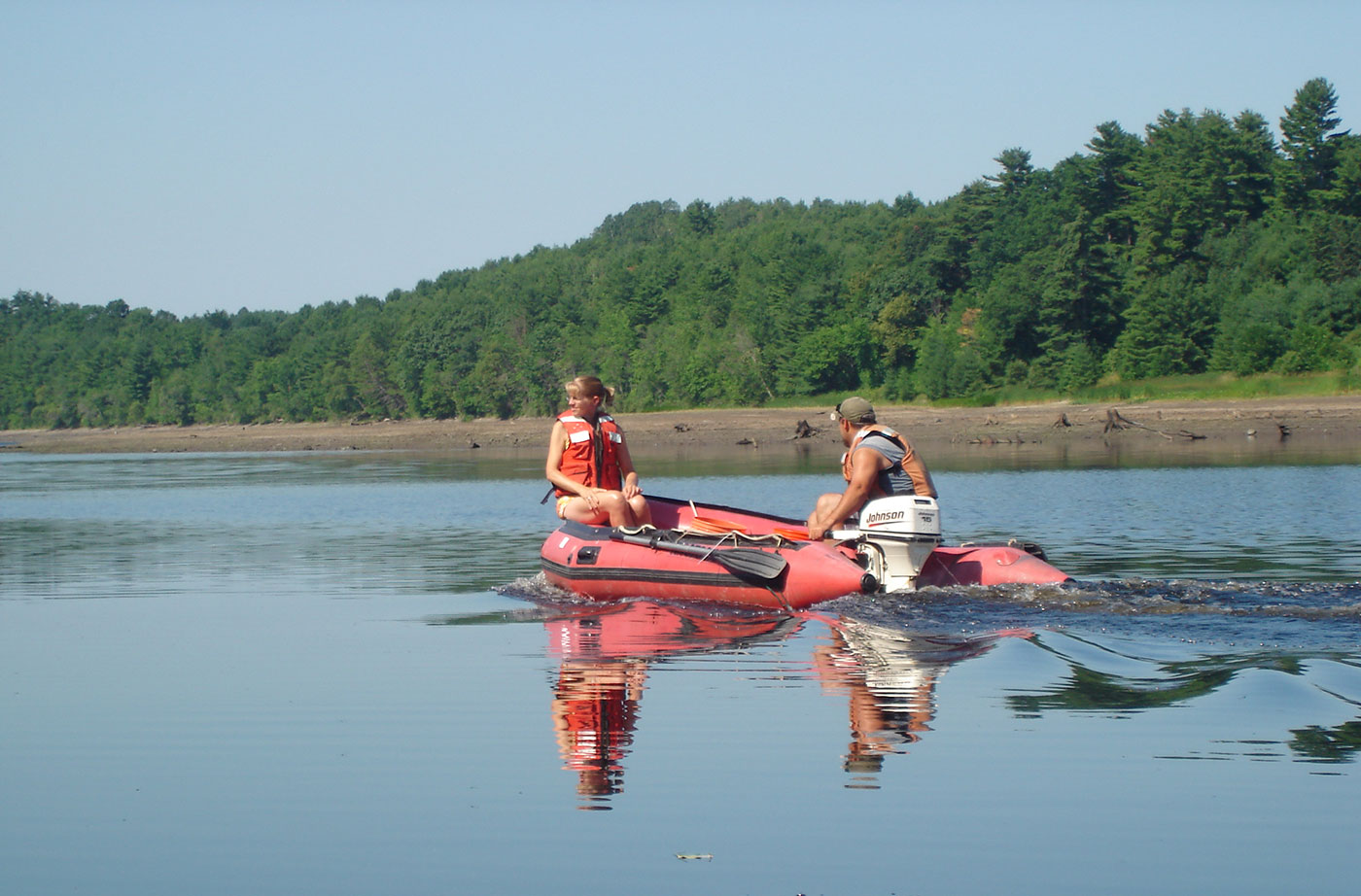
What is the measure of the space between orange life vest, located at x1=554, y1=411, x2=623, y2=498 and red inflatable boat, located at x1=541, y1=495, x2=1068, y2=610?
1.41ft

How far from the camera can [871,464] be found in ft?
30.9

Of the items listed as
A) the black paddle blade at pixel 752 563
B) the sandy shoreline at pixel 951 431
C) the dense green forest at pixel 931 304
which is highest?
the dense green forest at pixel 931 304

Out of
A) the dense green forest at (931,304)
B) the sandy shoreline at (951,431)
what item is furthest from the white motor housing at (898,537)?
the dense green forest at (931,304)

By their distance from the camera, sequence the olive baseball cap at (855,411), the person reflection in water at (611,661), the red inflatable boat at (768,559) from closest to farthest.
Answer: the person reflection in water at (611,661) < the red inflatable boat at (768,559) < the olive baseball cap at (855,411)

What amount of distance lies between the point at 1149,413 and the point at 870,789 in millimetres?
37694

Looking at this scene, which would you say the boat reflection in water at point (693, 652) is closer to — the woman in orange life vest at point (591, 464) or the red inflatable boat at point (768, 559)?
the red inflatable boat at point (768, 559)

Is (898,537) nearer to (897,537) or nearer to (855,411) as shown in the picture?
(897,537)

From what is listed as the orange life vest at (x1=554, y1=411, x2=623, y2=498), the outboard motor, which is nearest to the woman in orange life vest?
the orange life vest at (x1=554, y1=411, x2=623, y2=498)

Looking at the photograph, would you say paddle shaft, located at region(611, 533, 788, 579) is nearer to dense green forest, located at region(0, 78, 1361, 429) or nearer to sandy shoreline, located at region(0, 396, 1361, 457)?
sandy shoreline, located at region(0, 396, 1361, 457)

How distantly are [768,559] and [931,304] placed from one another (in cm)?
6174

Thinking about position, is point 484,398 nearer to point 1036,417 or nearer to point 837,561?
point 1036,417

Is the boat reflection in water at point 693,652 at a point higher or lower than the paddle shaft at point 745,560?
lower

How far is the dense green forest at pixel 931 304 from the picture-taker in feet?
175

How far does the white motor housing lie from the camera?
910 centimetres
